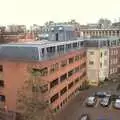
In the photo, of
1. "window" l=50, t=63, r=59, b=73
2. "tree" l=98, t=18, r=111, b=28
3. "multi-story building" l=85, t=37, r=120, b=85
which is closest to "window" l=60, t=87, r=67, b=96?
"window" l=50, t=63, r=59, b=73

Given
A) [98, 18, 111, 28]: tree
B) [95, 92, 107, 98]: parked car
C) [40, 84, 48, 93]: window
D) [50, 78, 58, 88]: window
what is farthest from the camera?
[98, 18, 111, 28]: tree

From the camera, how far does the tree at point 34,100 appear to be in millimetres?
35344

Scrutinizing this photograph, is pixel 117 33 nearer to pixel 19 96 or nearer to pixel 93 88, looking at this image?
pixel 93 88

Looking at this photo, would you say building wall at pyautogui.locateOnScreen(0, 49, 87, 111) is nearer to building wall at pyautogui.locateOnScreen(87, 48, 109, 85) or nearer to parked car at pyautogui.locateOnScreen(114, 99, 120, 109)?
parked car at pyautogui.locateOnScreen(114, 99, 120, 109)

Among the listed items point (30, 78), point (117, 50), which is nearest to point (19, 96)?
point (30, 78)

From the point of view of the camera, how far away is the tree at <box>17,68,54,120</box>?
35.3 m

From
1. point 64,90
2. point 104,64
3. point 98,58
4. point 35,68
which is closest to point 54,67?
point 35,68

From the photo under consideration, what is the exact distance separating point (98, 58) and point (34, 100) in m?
30.6

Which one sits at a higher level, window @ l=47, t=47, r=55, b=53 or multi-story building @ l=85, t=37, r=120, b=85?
window @ l=47, t=47, r=55, b=53

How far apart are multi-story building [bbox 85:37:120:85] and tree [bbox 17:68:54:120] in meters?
25.6

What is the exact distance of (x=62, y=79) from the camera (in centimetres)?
4953

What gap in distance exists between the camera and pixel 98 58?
208 ft

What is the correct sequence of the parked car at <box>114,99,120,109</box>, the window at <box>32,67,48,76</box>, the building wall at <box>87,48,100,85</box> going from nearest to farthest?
the window at <box>32,67,48,76</box> < the parked car at <box>114,99,120,109</box> < the building wall at <box>87,48,100,85</box>

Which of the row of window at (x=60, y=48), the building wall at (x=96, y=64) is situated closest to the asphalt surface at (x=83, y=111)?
the row of window at (x=60, y=48)
